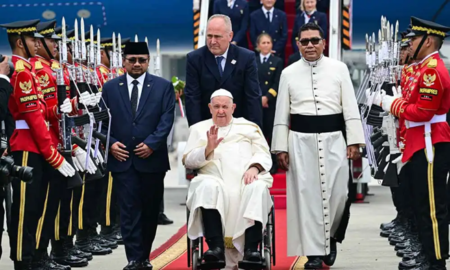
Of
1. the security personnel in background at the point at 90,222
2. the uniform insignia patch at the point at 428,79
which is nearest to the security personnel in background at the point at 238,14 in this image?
the security personnel in background at the point at 90,222

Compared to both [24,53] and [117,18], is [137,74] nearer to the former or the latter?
[24,53]

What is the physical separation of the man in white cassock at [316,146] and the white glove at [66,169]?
5.48 feet

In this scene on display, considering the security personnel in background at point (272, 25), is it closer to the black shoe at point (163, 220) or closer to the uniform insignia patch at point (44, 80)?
the black shoe at point (163, 220)

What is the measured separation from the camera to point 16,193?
26.7ft

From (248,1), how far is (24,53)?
9046 millimetres

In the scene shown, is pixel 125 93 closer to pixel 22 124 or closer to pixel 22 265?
pixel 22 124

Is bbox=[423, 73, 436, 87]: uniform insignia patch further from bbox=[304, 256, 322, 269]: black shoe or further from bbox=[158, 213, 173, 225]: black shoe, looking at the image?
bbox=[158, 213, 173, 225]: black shoe

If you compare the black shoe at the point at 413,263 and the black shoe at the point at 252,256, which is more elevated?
the black shoe at the point at 252,256

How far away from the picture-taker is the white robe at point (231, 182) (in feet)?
25.5

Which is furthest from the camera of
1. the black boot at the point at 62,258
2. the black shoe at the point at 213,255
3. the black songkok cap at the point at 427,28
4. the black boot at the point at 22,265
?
the black boot at the point at 62,258

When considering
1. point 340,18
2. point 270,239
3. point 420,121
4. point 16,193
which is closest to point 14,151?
point 16,193

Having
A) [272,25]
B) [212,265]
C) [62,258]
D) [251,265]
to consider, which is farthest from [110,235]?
[272,25]

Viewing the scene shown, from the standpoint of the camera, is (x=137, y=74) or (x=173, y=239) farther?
(x=173, y=239)

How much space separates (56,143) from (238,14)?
24.2ft
